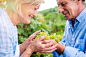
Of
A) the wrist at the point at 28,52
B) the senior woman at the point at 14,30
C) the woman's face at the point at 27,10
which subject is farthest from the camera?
the woman's face at the point at 27,10

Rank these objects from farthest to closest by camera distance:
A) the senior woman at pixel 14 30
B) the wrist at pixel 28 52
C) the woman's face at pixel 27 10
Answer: the woman's face at pixel 27 10 < the wrist at pixel 28 52 < the senior woman at pixel 14 30

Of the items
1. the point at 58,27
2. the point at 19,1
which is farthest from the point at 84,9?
the point at 58,27

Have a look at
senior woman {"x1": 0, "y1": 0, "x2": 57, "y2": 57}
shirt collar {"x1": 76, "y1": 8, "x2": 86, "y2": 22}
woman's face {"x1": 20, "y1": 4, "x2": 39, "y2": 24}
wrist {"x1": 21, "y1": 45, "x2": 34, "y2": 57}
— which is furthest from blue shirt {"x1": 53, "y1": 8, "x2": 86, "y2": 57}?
woman's face {"x1": 20, "y1": 4, "x2": 39, "y2": 24}

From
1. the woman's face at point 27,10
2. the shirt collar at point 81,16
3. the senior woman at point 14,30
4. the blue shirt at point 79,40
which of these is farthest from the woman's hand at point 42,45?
the shirt collar at point 81,16

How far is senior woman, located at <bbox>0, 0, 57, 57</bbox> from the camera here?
Answer: 1048mm

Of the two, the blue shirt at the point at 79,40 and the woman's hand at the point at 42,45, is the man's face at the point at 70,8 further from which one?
the woman's hand at the point at 42,45

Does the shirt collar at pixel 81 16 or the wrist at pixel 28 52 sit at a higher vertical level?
the shirt collar at pixel 81 16

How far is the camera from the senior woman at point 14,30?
3.44 feet

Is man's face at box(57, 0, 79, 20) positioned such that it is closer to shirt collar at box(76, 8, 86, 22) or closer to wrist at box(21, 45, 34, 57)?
shirt collar at box(76, 8, 86, 22)

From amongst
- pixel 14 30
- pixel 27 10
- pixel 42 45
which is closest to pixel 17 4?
pixel 27 10

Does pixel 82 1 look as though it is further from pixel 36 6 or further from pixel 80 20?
pixel 36 6

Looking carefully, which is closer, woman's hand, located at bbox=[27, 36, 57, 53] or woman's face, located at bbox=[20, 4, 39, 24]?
woman's hand, located at bbox=[27, 36, 57, 53]

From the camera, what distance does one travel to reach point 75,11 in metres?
1.49

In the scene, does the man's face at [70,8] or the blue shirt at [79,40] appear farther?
the man's face at [70,8]
